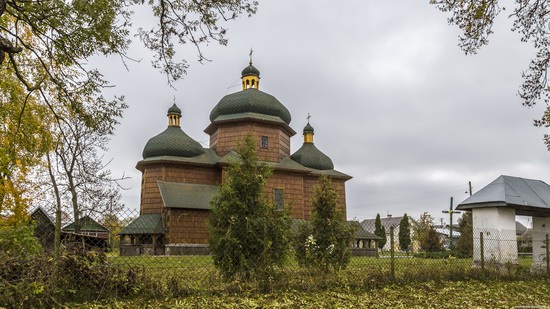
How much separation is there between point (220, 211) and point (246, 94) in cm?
2090

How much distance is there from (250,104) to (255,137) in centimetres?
235

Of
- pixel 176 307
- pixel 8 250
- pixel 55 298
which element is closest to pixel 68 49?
pixel 8 250

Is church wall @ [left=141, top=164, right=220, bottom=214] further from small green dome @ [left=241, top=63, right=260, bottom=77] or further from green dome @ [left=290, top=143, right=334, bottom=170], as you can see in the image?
small green dome @ [left=241, top=63, right=260, bottom=77]

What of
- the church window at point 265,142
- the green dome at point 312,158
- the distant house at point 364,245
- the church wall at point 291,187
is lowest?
the distant house at point 364,245

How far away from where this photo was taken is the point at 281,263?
7.68 m

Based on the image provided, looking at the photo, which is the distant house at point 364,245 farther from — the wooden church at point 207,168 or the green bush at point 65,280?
the green bush at point 65,280

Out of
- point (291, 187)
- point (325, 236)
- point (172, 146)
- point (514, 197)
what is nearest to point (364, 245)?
point (291, 187)

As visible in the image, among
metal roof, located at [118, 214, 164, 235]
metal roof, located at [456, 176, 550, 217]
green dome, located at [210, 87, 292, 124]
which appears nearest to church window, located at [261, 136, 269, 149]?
green dome, located at [210, 87, 292, 124]

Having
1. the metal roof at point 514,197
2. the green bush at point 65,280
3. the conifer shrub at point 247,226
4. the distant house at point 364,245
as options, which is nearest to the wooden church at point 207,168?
the distant house at point 364,245

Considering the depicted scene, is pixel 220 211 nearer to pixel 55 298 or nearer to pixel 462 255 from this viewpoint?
pixel 55 298

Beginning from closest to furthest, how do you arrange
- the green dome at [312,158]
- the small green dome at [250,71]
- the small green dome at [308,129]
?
the green dome at [312,158] → the small green dome at [250,71] → the small green dome at [308,129]

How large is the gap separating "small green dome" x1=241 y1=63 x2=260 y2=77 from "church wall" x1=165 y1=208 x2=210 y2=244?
38.8 ft

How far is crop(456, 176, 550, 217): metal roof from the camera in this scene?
11.6m

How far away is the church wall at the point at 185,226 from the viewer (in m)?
22.4
